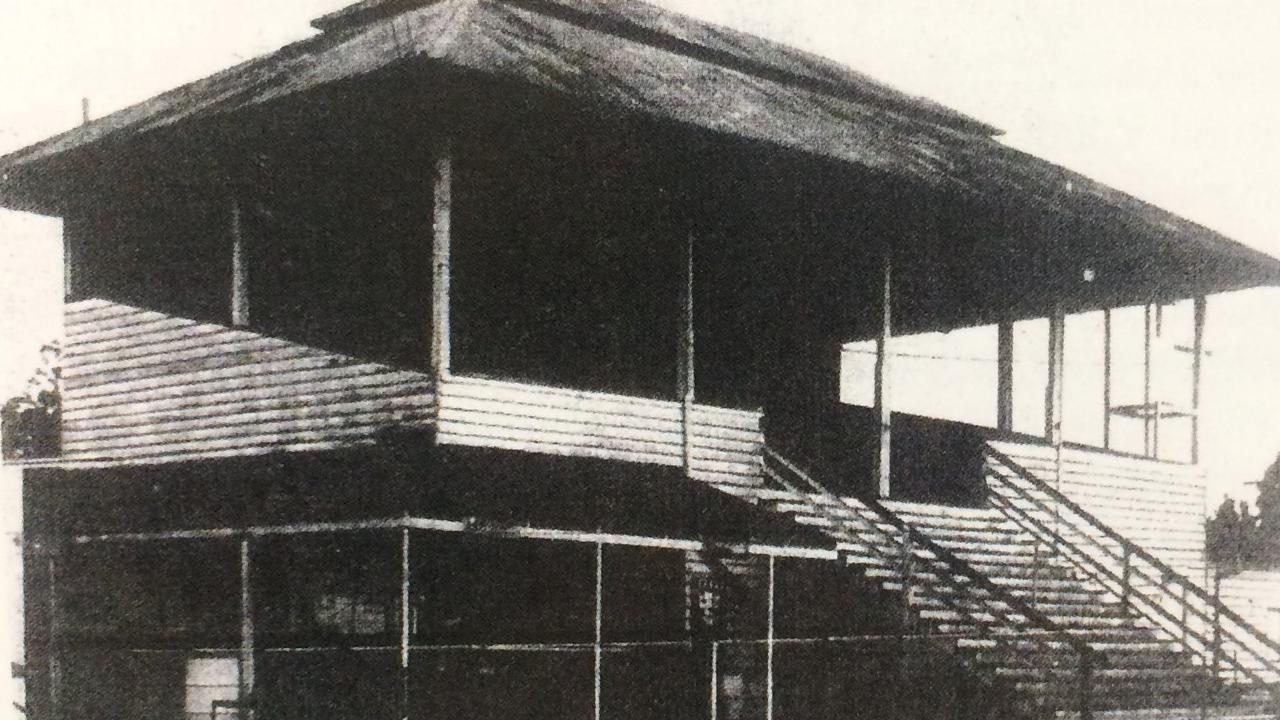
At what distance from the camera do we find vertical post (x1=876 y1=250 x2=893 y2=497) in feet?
62.2

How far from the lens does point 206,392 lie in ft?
60.8

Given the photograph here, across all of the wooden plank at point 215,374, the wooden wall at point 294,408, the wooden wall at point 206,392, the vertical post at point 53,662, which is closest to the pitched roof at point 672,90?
the wooden wall at point 206,392

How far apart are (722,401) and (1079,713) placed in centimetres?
742

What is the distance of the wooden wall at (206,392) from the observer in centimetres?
1636

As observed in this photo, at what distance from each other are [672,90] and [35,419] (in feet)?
61.4

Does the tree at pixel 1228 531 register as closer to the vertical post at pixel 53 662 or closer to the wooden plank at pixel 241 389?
the wooden plank at pixel 241 389

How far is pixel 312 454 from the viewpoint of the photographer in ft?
56.3

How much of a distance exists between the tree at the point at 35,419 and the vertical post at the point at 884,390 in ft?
53.5

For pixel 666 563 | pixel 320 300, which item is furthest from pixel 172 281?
pixel 666 563

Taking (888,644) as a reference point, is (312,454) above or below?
above

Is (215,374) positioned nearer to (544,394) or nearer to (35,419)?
(544,394)

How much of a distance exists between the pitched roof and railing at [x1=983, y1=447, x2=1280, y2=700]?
367 centimetres

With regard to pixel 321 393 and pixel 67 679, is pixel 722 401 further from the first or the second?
pixel 67 679

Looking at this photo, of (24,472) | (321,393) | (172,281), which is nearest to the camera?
(321,393)
